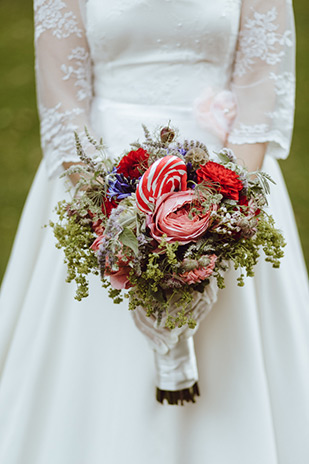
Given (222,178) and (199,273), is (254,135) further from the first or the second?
(199,273)

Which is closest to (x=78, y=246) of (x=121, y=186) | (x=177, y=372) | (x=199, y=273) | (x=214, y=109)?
(x=121, y=186)

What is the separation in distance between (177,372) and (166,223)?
1.91ft

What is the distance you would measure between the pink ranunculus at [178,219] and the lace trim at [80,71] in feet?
2.55

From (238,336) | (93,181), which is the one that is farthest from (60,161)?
(238,336)

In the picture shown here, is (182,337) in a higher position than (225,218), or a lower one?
lower

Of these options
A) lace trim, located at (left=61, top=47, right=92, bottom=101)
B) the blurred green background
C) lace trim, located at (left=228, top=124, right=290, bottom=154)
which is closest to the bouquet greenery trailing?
lace trim, located at (left=228, top=124, right=290, bottom=154)

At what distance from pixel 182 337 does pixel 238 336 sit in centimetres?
34

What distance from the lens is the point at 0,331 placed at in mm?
2348

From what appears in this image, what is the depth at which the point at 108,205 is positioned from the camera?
1.54m

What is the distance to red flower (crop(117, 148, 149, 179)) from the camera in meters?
1.54

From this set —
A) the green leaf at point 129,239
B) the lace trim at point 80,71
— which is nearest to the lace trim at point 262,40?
the lace trim at point 80,71

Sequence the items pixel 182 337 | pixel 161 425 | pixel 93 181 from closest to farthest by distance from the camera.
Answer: pixel 93 181
pixel 182 337
pixel 161 425

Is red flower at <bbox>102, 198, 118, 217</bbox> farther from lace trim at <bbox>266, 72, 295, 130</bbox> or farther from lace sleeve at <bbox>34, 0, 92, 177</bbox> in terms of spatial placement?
lace trim at <bbox>266, 72, 295, 130</bbox>

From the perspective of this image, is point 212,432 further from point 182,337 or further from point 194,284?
point 194,284
